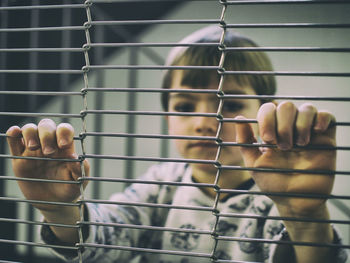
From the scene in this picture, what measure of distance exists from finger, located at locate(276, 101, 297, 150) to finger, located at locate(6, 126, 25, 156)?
14.4 inches

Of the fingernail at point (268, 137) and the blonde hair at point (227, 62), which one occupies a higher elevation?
the blonde hair at point (227, 62)

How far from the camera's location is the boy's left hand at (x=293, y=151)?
41 centimetres

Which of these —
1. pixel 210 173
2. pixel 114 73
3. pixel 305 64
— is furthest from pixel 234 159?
pixel 114 73

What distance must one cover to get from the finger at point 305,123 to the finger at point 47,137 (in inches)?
12.8

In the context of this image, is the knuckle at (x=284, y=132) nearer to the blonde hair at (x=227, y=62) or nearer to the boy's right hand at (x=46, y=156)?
the boy's right hand at (x=46, y=156)

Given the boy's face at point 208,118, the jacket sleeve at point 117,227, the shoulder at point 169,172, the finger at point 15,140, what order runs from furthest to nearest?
1. the shoulder at point 169,172
2. the boy's face at point 208,118
3. the jacket sleeve at point 117,227
4. the finger at point 15,140

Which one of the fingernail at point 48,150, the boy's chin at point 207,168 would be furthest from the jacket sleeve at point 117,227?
the fingernail at point 48,150

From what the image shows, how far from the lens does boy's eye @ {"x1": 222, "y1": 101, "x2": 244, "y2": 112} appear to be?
0.88 metres

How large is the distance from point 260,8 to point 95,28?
33.5 inches

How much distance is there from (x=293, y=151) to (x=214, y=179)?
61 centimetres

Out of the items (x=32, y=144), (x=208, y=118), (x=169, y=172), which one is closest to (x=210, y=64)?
(x=208, y=118)

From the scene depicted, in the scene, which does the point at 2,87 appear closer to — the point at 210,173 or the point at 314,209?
the point at 210,173

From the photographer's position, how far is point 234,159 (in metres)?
0.97

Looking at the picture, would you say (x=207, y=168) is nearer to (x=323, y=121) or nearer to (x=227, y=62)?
(x=227, y=62)
